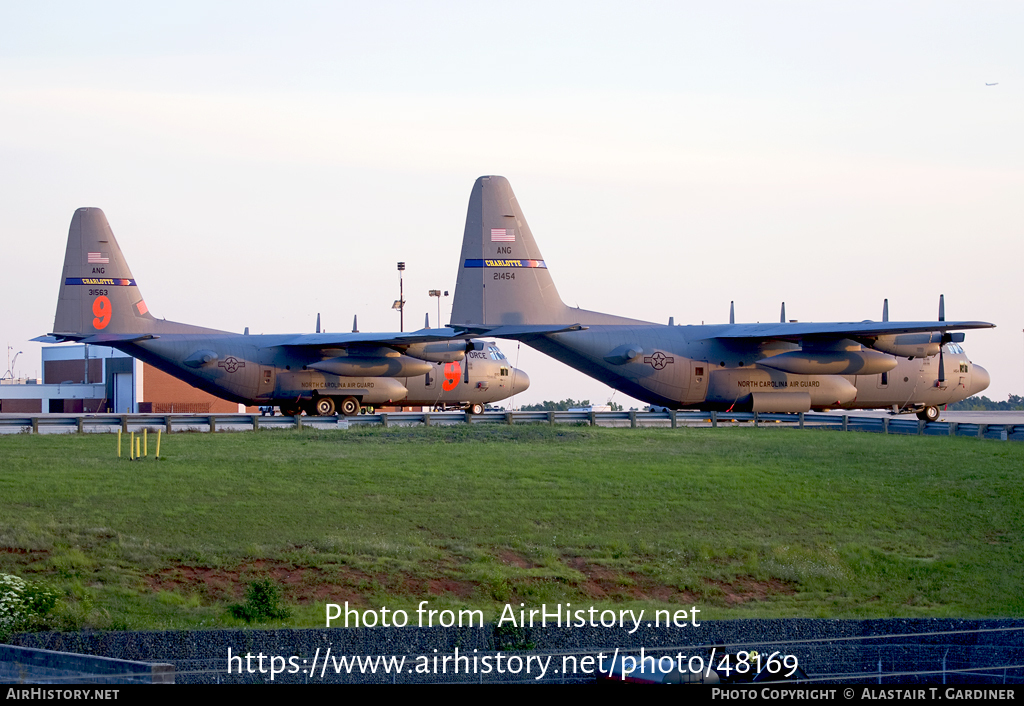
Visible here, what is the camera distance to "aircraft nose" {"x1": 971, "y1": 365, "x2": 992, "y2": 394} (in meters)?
40.3

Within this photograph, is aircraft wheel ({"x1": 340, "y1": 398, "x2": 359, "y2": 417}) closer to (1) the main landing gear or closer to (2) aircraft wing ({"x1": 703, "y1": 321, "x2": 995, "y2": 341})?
(1) the main landing gear

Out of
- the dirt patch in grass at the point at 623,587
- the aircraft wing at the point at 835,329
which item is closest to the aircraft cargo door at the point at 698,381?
the aircraft wing at the point at 835,329

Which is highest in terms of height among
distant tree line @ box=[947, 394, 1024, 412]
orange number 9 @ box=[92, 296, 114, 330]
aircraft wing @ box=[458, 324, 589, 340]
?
orange number 9 @ box=[92, 296, 114, 330]

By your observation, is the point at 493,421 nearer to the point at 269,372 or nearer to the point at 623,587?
the point at 269,372

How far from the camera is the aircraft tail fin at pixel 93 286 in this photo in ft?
126

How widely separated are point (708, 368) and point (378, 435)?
1121 centimetres

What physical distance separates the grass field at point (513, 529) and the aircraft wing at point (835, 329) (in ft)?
17.1

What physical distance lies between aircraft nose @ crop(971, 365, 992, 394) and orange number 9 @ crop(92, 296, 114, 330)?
111 ft

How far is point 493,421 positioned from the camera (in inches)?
1455

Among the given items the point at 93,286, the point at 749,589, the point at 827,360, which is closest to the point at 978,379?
the point at 827,360

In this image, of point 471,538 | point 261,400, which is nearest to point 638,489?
point 471,538

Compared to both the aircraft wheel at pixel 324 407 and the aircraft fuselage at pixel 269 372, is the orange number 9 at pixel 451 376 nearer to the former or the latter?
the aircraft fuselage at pixel 269 372

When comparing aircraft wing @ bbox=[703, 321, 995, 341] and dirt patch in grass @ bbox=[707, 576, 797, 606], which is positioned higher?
aircraft wing @ bbox=[703, 321, 995, 341]

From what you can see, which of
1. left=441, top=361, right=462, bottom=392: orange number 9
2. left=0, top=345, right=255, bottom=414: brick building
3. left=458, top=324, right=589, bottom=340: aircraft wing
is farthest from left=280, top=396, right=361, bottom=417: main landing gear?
left=0, top=345, right=255, bottom=414: brick building
